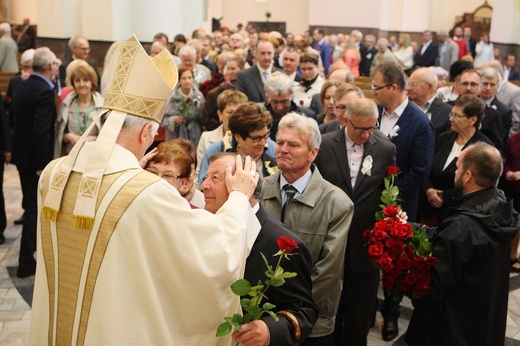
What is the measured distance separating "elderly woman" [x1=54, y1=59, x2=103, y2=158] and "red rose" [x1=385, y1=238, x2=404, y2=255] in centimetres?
333

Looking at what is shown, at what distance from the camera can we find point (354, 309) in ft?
14.9

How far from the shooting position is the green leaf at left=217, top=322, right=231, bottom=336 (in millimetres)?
2535

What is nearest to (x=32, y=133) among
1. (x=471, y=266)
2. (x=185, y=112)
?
(x=185, y=112)

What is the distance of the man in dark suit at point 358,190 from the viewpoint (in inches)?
179

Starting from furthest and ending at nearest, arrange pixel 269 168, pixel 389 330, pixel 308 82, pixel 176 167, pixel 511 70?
pixel 511 70, pixel 308 82, pixel 389 330, pixel 269 168, pixel 176 167

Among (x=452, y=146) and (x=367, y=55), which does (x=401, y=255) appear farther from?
(x=367, y=55)

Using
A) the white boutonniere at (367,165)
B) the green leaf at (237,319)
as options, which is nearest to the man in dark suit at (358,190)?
→ the white boutonniere at (367,165)

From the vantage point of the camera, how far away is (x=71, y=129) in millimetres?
6359

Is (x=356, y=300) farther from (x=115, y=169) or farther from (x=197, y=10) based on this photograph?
(x=197, y=10)

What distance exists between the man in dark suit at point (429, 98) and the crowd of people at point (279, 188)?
0.04 ft

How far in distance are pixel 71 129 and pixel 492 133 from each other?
12.7 ft

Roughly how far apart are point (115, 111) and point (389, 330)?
3.30 metres

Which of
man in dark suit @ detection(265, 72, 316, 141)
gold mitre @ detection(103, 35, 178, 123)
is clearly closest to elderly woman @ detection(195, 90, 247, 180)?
man in dark suit @ detection(265, 72, 316, 141)

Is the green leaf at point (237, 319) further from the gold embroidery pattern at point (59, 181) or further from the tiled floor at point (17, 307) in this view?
the tiled floor at point (17, 307)
